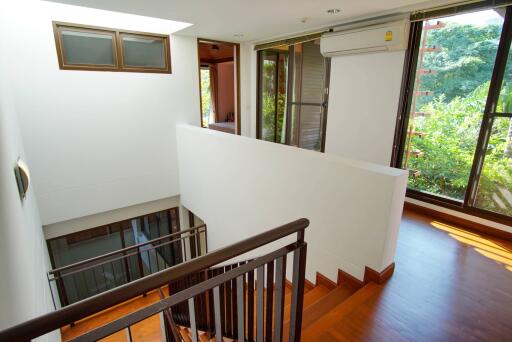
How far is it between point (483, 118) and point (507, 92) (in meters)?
0.30

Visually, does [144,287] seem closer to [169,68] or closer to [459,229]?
[459,229]

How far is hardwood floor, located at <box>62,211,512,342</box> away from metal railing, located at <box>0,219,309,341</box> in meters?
0.75

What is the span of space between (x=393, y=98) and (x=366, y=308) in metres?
2.44

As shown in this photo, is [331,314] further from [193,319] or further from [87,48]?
[87,48]

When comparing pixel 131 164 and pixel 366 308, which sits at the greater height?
pixel 131 164

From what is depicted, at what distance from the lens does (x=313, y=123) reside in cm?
461

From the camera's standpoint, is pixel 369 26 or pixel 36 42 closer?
pixel 369 26

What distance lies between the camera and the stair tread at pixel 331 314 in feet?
6.25

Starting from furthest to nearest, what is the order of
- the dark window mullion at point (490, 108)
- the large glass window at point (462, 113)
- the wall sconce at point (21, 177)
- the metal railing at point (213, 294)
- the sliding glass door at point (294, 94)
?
the sliding glass door at point (294, 94), the large glass window at point (462, 113), the dark window mullion at point (490, 108), the wall sconce at point (21, 177), the metal railing at point (213, 294)

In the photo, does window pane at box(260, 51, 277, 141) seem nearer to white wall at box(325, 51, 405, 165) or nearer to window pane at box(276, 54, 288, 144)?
window pane at box(276, 54, 288, 144)

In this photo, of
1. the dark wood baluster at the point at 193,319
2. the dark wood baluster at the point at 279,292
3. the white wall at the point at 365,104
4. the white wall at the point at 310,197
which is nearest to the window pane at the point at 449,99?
the white wall at the point at 365,104

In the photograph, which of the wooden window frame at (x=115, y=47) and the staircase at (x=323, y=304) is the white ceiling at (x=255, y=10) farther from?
the staircase at (x=323, y=304)

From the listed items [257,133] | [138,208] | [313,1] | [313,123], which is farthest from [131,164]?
[313,1]

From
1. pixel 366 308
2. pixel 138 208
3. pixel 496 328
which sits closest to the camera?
pixel 496 328
